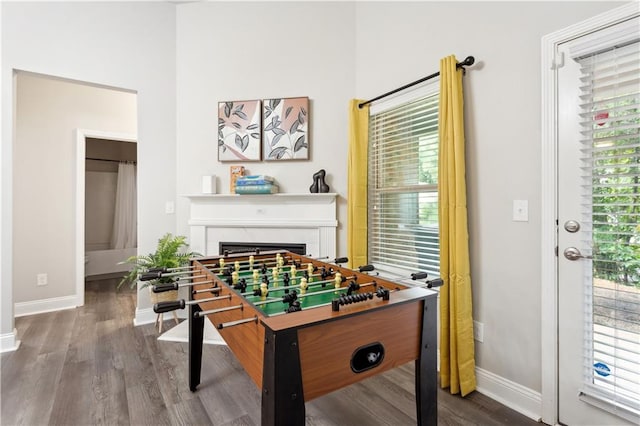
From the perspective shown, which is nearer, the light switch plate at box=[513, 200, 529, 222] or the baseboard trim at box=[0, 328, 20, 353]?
the light switch plate at box=[513, 200, 529, 222]

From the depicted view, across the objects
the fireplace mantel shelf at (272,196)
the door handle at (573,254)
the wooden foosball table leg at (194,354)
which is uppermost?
the fireplace mantel shelf at (272,196)

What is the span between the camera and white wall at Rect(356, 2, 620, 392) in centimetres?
168

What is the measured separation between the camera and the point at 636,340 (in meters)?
1.33

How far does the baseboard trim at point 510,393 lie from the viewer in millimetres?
1665

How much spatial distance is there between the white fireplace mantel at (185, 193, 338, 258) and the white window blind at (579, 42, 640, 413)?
1944 millimetres

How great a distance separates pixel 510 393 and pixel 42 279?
4.55 m

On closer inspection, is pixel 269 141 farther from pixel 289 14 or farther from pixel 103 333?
pixel 103 333

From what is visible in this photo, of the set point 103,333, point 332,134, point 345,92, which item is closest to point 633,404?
point 332,134

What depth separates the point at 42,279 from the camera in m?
3.39

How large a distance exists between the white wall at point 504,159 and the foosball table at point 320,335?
0.74 m

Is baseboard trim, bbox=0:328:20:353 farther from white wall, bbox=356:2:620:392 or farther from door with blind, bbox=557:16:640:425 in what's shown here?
door with blind, bbox=557:16:640:425

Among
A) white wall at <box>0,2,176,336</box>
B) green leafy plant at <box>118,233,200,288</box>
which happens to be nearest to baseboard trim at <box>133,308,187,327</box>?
white wall at <box>0,2,176,336</box>

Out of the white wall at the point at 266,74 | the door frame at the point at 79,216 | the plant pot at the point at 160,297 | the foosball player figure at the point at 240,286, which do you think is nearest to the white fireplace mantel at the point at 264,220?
the white wall at the point at 266,74

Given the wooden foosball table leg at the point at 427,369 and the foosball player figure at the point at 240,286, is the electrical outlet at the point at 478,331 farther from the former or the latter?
the foosball player figure at the point at 240,286
